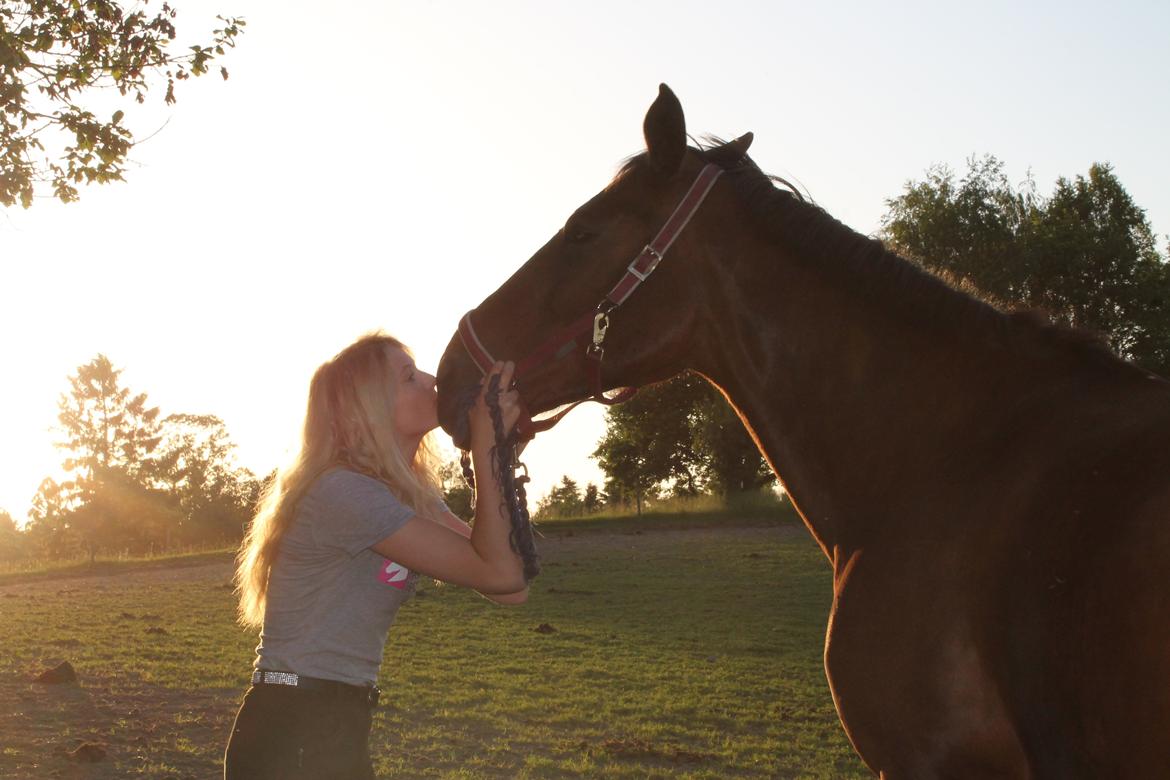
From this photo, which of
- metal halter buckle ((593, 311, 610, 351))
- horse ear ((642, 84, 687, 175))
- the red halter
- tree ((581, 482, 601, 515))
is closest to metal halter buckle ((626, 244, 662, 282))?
the red halter

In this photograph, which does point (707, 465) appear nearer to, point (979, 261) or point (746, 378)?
point (979, 261)

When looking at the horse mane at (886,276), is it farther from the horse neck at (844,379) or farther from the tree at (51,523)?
the tree at (51,523)

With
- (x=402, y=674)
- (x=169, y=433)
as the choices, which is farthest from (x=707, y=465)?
(x=169, y=433)

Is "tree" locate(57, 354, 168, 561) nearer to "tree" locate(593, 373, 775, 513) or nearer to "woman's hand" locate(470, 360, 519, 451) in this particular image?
"tree" locate(593, 373, 775, 513)

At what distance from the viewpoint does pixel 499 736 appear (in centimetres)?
825

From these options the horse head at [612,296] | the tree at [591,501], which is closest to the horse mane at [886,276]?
the horse head at [612,296]

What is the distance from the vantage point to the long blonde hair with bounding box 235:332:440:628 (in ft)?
11.3

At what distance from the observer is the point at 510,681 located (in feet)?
33.9

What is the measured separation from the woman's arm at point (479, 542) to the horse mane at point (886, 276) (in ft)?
3.22

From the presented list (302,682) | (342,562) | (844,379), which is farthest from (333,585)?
(844,379)

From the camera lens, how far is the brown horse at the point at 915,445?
230 cm

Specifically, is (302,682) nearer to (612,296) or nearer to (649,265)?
(612,296)

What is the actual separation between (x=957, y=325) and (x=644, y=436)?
3524 centimetres

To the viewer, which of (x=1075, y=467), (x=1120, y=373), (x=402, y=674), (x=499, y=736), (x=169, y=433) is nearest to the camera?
(x=1075, y=467)
